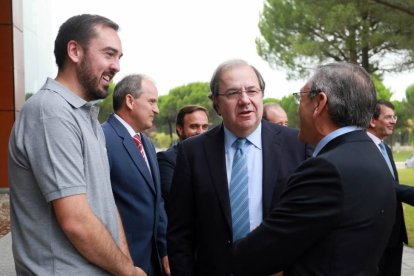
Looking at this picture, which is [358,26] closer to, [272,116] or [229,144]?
[272,116]

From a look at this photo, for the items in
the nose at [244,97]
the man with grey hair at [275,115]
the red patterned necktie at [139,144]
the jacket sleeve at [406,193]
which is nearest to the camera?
the nose at [244,97]

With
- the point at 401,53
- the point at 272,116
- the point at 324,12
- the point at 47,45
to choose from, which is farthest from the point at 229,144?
the point at 401,53

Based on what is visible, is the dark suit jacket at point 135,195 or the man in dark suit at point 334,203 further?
the dark suit jacket at point 135,195

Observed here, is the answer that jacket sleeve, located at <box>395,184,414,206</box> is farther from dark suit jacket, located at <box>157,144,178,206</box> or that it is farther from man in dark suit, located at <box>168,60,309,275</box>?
dark suit jacket, located at <box>157,144,178,206</box>

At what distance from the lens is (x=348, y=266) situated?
1.83 meters

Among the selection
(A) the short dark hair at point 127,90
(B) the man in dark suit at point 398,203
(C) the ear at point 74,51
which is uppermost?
(C) the ear at point 74,51

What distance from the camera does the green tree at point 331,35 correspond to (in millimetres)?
20875

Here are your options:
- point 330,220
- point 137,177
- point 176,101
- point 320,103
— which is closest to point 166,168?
point 137,177

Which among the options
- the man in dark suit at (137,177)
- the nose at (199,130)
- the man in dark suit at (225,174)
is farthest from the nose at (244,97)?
the nose at (199,130)

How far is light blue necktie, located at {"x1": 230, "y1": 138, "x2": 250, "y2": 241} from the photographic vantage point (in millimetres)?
2609

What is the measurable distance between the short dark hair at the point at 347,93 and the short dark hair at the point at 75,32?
93 centimetres

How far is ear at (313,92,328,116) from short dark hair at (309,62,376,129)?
1cm

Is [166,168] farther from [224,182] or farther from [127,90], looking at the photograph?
[224,182]

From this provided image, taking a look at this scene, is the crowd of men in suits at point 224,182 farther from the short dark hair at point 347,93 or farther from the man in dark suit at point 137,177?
the man in dark suit at point 137,177
